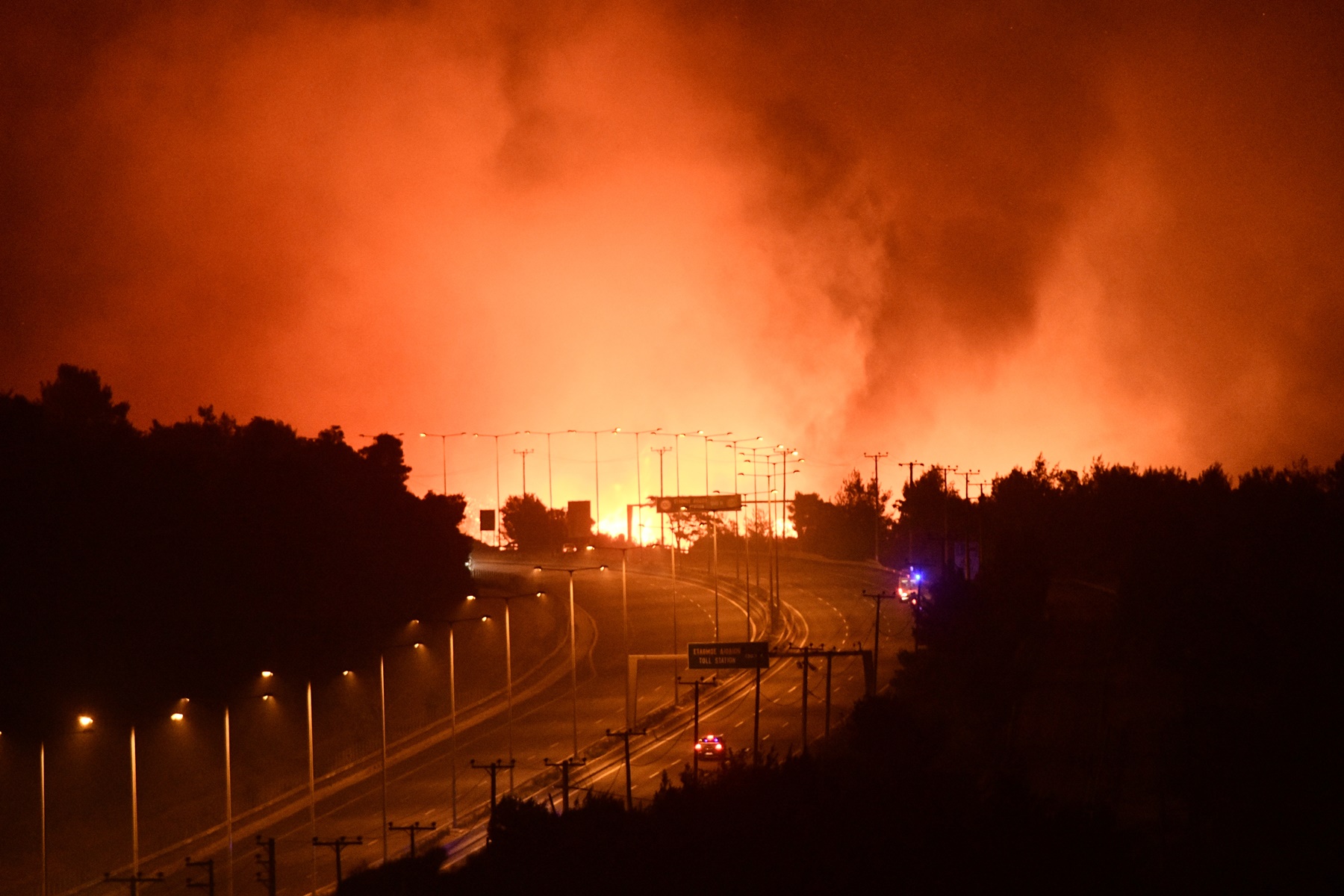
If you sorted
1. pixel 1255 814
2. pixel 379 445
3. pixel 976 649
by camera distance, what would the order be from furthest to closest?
pixel 379 445 → pixel 976 649 → pixel 1255 814

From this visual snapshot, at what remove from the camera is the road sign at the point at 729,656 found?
Result: 2458 inches

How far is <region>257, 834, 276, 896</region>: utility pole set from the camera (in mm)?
40594

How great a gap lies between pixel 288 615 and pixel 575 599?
34.9 meters

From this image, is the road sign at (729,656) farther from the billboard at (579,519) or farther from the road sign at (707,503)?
the billboard at (579,519)

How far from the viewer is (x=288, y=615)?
8044 centimetres

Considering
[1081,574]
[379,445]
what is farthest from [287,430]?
[1081,574]

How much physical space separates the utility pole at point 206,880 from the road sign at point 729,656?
23.4 meters

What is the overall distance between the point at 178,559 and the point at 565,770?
120 ft

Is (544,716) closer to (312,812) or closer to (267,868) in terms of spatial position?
(312,812)

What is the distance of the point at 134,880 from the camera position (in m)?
42.1

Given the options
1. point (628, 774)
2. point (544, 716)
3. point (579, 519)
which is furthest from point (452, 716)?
point (579, 519)

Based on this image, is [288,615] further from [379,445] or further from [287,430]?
[379,445]

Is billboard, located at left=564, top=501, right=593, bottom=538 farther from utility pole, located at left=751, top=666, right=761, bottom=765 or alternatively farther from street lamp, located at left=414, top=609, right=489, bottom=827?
utility pole, located at left=751, top=666, right=761, bottom=765

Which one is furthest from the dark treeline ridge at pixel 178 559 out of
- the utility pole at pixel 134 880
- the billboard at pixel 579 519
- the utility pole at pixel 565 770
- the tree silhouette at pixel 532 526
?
the tree silhouette at pixel 532 526
